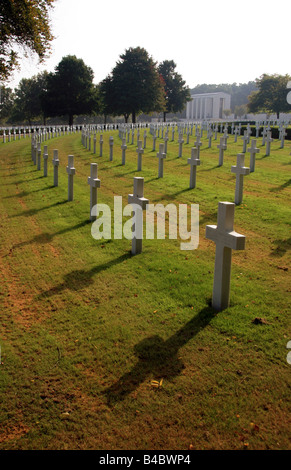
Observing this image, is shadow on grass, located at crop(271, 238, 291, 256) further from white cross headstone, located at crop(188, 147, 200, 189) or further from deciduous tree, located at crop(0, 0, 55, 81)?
deciduous tree, located at crop(0, 0, 55, 81)

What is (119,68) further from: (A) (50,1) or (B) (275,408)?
(B) (275,408)

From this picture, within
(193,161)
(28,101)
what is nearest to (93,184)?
(193,161)

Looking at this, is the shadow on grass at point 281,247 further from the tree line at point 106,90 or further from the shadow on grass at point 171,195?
the tree line at point 106,90

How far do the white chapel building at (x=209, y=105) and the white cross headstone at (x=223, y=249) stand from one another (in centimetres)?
11027

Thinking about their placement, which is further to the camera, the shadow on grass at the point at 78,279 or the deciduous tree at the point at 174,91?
the deciduous tree at the point at 174,91

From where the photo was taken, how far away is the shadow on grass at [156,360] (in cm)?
391

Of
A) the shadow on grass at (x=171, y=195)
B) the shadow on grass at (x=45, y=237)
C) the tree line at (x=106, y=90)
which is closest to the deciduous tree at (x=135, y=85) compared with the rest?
the tree line at (x=106, y=90)

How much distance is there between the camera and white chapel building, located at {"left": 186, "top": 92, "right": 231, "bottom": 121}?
112938 mm

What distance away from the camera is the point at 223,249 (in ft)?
16.7

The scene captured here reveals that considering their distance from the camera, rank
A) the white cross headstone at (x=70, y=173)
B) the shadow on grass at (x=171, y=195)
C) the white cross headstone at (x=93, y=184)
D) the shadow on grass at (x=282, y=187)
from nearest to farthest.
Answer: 1. the white cross headstone at (x=93, y=184)
2. the white cross headstone at (x=70, y=173)
3. the shadow on grass at (x=171, y=195)
4. the shadow on grass at (x=282, y=187)

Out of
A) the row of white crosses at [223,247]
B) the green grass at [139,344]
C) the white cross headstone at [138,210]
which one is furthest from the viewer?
the white cross headstone at [138,210]

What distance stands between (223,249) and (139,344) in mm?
1463

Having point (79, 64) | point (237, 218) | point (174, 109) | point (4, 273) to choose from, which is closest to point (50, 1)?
point (237, 218)

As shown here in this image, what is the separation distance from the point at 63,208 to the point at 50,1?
14.6 meters
